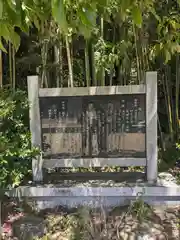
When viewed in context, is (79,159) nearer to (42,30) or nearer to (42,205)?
(42,205)

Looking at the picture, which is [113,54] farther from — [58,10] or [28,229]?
[58,10]

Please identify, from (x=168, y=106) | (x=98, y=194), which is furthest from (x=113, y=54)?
(x=98, y=194)

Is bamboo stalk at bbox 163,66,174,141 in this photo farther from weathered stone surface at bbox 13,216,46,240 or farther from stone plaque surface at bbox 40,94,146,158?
weathered stone surface at bbox 13,216,46,240

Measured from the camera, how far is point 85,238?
2.72m

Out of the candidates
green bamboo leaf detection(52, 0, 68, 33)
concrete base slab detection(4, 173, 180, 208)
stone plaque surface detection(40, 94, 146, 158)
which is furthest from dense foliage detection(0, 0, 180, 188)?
green bamboo leaf detection(52, 0, 68, 33)

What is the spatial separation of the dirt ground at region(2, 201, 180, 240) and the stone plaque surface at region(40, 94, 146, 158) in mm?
535

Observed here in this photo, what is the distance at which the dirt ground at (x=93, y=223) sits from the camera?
2.74 m

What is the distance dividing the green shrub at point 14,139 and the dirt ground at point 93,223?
1.03 ft

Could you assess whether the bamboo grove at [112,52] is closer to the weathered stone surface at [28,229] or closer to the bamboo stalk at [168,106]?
the bamboo stalk at [168,106]

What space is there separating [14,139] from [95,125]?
755 mm

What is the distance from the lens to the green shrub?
9.06ft

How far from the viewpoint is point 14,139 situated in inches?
120

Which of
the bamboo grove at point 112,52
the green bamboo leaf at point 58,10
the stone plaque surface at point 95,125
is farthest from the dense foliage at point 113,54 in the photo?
the green bamboo leaf at point 58,10

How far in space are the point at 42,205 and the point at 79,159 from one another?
55cm
